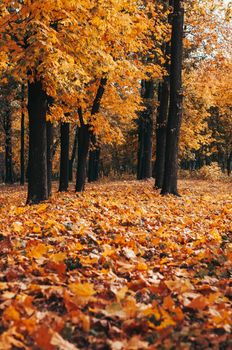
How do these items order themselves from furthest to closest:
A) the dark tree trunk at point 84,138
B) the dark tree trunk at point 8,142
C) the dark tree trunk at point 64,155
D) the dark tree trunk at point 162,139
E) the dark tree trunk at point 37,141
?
the dark tree trunk at point 8,142, the dark tree trunk at point 64,155, the dark tree trunk at point 162,139, the dark tree trunk at point 84,138, the dark tree trunk at point 37,141

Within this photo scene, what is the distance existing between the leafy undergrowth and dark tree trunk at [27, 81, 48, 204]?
3.21 m

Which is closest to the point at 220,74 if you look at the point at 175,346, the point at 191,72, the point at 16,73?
the point at 191,72

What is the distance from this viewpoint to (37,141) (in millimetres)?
10820

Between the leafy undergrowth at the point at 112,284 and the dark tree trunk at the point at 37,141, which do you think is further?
the dark tree trunk at the point at 37,141

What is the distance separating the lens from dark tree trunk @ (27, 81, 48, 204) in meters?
10.7

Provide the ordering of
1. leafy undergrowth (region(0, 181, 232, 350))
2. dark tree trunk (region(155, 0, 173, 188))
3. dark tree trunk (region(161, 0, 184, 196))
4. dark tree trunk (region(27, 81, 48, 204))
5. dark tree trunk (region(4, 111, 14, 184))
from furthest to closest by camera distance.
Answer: dark tree trunk (region(4, 111, 14, 184))
dark tree trunk (region(155, 0, 173, 188))
dark tree trunk (region(161, 0, 184, 196))
dark tree trunk (region(27, 81, 48, 204))
leafy undergrowth (region(0, 181, 232, 350))

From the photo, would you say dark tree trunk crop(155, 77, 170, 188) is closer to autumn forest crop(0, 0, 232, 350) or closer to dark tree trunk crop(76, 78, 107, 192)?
autumn forest crop(0, 0, 232, 350)

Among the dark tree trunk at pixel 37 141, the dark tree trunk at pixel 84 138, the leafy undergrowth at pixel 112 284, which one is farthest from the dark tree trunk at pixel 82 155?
the leafy undergrowth at pixel 112 284

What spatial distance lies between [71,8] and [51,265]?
6.60 metres

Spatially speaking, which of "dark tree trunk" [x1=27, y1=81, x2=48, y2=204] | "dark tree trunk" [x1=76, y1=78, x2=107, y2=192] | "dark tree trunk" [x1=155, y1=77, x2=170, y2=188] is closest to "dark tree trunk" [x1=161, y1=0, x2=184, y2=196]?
"dark tree trunk" [x1=76, y1=78, x2=107, y2=192]

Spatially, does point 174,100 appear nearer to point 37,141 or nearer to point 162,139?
point 162,139

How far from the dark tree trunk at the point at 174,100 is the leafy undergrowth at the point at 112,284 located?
5.91m

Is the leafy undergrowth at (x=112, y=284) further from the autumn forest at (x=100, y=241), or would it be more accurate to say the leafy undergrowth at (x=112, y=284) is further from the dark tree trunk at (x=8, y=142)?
the dark tree trunk at (x=8, y=142)

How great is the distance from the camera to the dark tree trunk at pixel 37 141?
1067 centimetres
